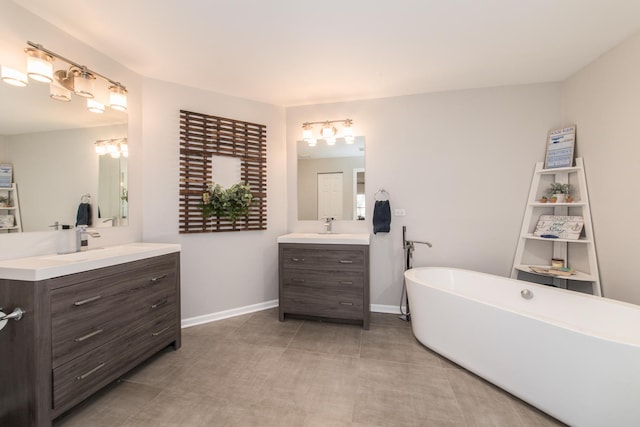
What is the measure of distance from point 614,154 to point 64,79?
4.55m

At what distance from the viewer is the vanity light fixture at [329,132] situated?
3191mm

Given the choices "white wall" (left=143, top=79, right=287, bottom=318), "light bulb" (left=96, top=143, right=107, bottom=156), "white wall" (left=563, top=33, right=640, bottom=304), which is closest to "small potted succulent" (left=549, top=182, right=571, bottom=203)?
"white wall" (left=563, top=33, right=640, bottom=304)

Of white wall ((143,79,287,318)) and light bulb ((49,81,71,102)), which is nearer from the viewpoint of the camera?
light bulb ((49,81,71,102))

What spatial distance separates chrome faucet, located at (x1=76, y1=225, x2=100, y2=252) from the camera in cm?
198

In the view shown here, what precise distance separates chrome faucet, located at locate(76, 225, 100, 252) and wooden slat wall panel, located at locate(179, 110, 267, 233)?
2.57 feet

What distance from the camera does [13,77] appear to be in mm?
1650

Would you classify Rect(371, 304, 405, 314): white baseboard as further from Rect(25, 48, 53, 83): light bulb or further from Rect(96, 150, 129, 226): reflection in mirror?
Rect(25, 48, 53, 83): light bulb

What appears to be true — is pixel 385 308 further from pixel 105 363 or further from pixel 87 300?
pixel 87 300

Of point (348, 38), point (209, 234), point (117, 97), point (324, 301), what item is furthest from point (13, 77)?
point (324, 301)

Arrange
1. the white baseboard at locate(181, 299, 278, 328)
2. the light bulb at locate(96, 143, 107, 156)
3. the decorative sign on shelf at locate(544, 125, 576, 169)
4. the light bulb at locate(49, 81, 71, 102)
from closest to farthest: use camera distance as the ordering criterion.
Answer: the light bulb at locate(49, 81, 71, 102) < the light bulb at locate(96, 143, 107, 156) < the decorative sign on shelf at locate(544, 125, 576, 169) < the white baseboard at locate(181, 299, 278, 328)

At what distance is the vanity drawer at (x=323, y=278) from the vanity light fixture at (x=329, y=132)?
5.42ft

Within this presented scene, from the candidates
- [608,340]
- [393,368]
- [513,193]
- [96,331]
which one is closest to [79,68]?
[96,331]

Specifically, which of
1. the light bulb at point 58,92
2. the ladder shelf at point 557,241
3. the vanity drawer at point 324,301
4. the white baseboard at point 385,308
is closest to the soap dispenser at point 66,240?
the light bulb at point 58,92

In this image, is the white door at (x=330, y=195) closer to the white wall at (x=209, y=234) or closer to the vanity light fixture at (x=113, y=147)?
the white wall at (x=209, y=234)
